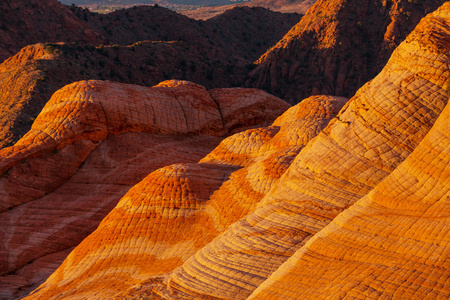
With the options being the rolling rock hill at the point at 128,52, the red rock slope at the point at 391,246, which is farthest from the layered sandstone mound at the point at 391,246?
the rolling rock hill at the point at 128,52

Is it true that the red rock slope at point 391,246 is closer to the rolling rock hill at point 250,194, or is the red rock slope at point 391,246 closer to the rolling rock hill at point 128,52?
the rolling rock hill at point 250,194

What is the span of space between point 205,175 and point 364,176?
769 centimetres

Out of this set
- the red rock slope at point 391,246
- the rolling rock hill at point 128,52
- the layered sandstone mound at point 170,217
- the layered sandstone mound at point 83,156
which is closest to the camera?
the red rock slope at point 391,246

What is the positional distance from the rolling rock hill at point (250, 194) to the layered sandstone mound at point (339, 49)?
38.9m

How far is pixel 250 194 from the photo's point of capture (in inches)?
635

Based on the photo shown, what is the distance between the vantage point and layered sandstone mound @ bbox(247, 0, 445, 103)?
6654cm

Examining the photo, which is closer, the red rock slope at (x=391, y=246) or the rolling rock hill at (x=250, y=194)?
the red rock slope at (x=391, y=246)

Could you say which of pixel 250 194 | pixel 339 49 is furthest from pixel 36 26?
pixel 250 194

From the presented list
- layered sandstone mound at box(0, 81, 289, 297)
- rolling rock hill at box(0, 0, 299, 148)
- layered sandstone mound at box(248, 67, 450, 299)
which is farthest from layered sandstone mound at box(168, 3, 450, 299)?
rolling rock hill at box(0, 0, 299, 148)

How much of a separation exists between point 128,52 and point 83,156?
43324mm

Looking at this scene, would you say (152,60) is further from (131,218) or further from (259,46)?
(131,218)

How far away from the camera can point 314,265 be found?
906cm

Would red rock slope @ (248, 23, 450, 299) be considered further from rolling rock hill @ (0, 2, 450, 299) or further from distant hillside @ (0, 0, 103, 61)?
distant hillside @ (0, 0, 103, 61)

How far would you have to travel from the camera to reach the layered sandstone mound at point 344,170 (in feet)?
35.6
